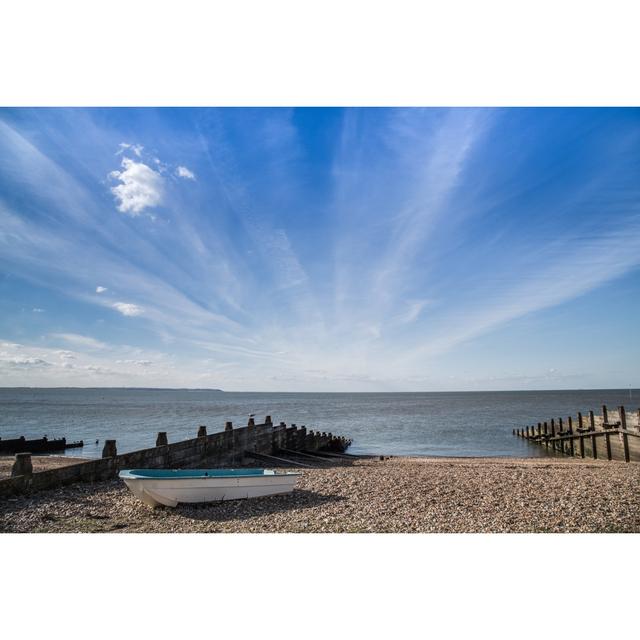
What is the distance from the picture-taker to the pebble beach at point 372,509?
6781 millimetres

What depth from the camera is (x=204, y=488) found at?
28.1 ft

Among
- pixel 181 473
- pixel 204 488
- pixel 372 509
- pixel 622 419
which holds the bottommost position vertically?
pixel 372 509

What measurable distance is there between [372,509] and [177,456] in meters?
7.59

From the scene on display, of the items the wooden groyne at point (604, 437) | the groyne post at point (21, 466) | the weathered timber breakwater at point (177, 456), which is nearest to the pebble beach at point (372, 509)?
the weathered timber breakwater at point (177, 456)

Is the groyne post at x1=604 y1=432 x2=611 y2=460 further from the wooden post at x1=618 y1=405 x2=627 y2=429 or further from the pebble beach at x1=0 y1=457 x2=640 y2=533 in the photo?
the pebble beach at x1=0 y1=457 x2=640 y2=533

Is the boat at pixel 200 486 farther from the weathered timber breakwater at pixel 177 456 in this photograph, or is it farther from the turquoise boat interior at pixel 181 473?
the weathered timber breakwater at pixel 177 456

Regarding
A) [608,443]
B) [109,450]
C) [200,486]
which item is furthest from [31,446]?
[608,443]

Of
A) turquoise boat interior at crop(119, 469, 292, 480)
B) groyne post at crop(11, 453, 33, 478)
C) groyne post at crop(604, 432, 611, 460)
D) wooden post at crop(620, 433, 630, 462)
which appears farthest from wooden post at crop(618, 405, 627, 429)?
groyne post at crop(11, 453, 33, 478)

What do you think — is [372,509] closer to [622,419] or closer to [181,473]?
[181,473]

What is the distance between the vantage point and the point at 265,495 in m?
9.04

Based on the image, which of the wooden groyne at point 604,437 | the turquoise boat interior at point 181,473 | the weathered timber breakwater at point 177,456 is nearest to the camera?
the turquoise boat interior at point 181,473

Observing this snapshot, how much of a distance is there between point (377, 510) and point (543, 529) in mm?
2604

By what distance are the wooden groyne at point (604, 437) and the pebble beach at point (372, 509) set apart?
901cm
